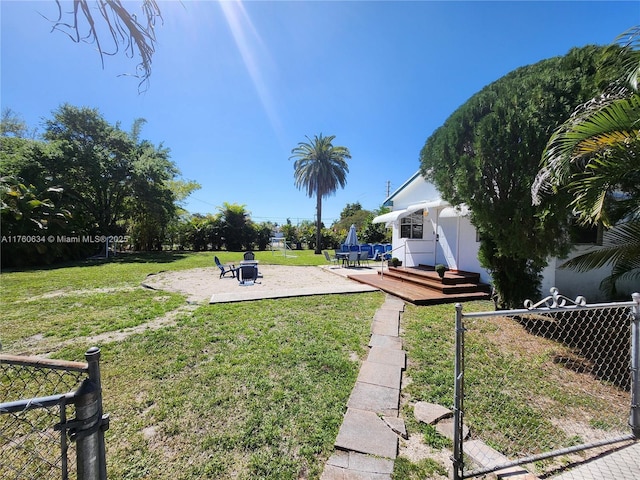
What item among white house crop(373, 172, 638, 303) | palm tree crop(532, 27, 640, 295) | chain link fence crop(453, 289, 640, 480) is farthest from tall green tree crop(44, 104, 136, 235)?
palm tree crop(532, 27, 640, 295)

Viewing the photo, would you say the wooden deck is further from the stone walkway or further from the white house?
the stone walkway

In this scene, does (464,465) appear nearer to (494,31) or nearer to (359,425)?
(359,425)

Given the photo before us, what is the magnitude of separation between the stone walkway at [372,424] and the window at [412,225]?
8872mm

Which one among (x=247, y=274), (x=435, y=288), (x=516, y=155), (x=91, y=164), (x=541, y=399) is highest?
(x=91, y=164)

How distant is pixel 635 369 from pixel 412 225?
10.6 m

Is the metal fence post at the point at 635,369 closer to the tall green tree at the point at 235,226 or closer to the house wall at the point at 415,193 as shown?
the house wall at the point at 415,193

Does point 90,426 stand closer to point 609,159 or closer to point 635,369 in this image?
point 635,369

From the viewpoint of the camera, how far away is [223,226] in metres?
30.7

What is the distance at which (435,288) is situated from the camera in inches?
346

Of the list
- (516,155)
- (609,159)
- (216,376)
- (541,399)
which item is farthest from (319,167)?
(541,399)

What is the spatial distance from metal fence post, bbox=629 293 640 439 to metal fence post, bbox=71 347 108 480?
4603 mm

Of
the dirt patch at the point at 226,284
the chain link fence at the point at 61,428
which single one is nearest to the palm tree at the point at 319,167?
the dirt patch at the point at 226,284

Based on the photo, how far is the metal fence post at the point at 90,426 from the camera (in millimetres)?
1382

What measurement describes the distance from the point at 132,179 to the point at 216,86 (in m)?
20.7
